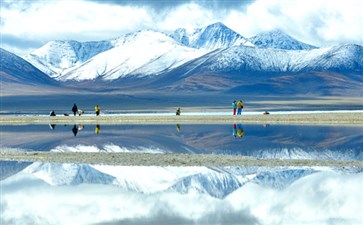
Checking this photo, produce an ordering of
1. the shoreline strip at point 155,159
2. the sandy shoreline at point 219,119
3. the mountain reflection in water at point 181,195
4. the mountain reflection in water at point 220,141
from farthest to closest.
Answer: the sandy shoreline at point 219,119
the mountain reflection in water at point 220,141
the shoreline strip at point 155,159
the mountain reflection in water at point 181,195

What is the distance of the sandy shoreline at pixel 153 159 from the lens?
2616 cm

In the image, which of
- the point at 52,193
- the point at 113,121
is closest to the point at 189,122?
the point at 113,121

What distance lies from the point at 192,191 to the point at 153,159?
8.47 meters

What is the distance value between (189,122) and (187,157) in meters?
27.8

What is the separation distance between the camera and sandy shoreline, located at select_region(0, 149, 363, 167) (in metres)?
26.2

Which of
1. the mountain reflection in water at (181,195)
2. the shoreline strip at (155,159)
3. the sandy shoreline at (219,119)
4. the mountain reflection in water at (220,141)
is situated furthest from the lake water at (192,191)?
the sandy shoreline at (219,119)

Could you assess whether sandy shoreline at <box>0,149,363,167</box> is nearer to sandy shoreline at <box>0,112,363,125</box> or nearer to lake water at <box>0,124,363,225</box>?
lake water at <box>0,124,363,225</box>

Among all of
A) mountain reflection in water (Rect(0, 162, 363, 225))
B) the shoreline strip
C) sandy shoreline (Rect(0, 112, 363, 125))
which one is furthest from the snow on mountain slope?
sandy shoreline (Rect(0, 112, 363, 125))

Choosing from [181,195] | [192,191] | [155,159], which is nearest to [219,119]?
[155,159]

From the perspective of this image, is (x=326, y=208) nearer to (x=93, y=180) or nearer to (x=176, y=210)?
(x=176, y=210)

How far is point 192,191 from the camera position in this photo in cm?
2005

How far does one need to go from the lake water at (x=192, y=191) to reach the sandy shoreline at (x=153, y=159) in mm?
1160

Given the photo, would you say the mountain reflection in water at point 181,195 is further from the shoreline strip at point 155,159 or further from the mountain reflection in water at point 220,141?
the mountain reflection in water at point 220,141

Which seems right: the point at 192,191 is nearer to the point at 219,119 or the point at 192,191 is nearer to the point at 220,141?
the point at 220,141
